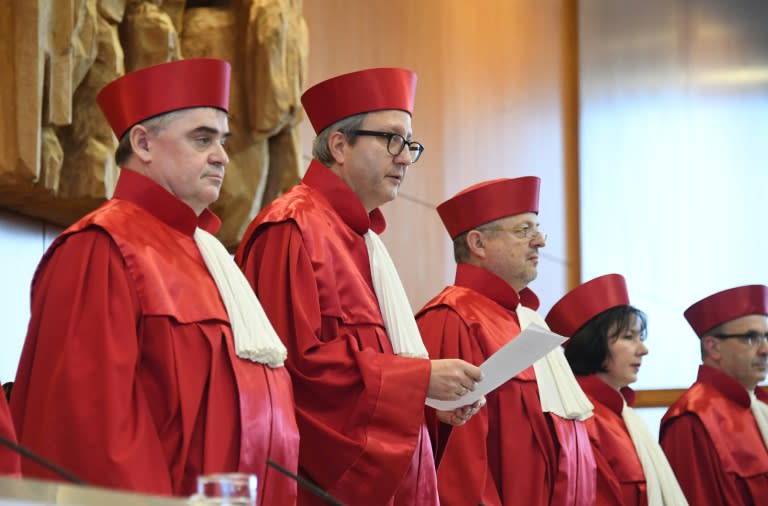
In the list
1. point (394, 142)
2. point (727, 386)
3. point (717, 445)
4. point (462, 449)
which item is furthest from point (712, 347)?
point (394, 142)

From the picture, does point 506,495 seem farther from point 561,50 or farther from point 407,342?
point 561,50

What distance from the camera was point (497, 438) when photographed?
4.37m

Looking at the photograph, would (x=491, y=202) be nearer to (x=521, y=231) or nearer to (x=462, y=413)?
(x=521, y=231)

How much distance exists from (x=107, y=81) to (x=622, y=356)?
8.70 ft

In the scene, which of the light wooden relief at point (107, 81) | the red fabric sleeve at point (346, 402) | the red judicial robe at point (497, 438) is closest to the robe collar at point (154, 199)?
the red fabric sleeve at point (346, 402)

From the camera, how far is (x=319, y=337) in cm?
345

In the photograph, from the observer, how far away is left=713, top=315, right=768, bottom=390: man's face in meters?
6.43

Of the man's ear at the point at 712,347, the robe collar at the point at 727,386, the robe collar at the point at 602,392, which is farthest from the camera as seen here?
the man's ear at the point at 712,347

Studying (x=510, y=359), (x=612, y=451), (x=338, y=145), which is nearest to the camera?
(x=510, y=359)

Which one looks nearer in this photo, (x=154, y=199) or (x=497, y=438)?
(x=154, y=199)

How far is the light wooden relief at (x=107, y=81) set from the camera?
3.83 metres

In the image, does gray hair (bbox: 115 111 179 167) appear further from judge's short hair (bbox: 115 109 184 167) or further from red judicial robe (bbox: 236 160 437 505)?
red judicial robe (bbox: 236 160 437 505)

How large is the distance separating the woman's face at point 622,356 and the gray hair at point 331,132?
2.25m

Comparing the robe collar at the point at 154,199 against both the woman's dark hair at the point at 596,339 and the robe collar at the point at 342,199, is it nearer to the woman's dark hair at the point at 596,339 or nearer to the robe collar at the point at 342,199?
the robe collar at the point at 342,199
